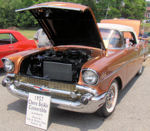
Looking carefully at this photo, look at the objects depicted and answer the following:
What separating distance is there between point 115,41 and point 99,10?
33865mm

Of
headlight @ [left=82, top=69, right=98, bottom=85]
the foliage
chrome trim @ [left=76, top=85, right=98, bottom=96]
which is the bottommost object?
chrome trim @ [left=76, top=85, right=98, bottom=96]

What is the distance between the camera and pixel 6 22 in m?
39.7

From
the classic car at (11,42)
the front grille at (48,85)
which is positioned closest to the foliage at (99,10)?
the classic car at (11,42)

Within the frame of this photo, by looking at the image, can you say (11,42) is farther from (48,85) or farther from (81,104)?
(81,104)

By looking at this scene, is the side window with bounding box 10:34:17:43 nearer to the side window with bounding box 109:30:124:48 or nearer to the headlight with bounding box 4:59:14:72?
the headlight with bounding box 4:59:14:72

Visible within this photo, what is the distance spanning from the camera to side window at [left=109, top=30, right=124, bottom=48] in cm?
376

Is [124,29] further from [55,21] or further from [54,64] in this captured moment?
[54,64]

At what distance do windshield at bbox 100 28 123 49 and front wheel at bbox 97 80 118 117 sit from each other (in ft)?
2.82

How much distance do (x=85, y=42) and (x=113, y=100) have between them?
1345 millimetres

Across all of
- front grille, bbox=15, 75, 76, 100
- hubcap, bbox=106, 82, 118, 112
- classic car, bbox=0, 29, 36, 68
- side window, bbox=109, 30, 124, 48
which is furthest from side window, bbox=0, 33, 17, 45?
hubcap, bbox=106, 82, 118, 112

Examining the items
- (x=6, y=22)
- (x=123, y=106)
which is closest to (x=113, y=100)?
(x=123, y=106)

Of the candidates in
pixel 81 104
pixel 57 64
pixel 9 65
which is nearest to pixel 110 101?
pixel 81 104

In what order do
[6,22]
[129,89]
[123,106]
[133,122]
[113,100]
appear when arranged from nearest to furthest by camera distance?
[133,122]
[113,100]
[123,106]
[129,89]
[6,22]

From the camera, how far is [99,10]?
35.8m
